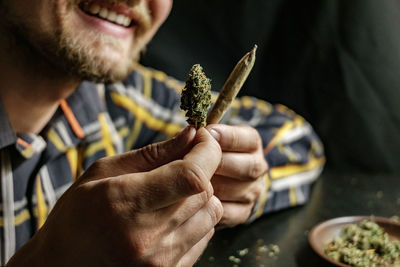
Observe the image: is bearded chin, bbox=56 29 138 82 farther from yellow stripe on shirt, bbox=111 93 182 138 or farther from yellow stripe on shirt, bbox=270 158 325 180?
yellow stripe on shirt, bbox=270 158 325 180

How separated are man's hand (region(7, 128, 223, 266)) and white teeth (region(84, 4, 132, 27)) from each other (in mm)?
638

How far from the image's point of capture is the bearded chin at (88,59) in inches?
45.3

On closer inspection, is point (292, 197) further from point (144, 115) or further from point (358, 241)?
point (144, 115)

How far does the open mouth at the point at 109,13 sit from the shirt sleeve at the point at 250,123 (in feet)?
1.45

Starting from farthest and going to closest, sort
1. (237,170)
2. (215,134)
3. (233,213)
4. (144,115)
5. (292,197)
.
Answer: (144,115) → (292,197) → (233,213) → (237,170) → (215,134)

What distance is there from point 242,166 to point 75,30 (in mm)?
589

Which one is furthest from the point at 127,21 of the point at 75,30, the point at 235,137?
the point at 235,137

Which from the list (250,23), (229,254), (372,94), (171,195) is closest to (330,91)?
(372,94)

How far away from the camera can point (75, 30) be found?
45.5 inches

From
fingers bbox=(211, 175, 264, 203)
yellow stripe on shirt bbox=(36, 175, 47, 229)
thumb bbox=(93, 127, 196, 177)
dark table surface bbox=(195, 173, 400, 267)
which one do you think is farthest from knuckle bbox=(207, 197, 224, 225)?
yellow stripe on shirt bbox=(36, 175, 47, 229)

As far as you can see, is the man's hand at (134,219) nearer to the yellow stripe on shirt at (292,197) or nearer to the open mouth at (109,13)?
the open mouth at (109,13)

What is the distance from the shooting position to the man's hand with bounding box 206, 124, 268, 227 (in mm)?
888

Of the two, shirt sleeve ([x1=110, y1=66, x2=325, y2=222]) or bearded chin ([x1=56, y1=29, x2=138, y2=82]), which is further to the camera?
shirt sleeve ([x1=110, y1=66, x2=325, y2=222])

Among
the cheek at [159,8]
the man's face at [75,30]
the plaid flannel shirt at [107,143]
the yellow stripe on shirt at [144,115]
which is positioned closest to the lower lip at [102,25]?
the man's face at [75,30]
